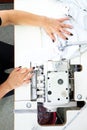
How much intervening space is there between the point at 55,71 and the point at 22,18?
286 mm

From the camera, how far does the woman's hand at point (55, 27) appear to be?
1.19 metres

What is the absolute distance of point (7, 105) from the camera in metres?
1.87

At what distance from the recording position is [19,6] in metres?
1.23

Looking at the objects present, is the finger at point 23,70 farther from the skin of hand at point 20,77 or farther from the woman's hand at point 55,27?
the woman's hand at point 55,27

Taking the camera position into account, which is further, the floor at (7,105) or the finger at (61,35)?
the floor at (7,105)

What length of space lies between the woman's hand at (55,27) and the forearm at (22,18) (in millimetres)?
27

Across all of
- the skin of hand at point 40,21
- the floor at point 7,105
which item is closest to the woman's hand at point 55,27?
the skin of hand at point 40,21

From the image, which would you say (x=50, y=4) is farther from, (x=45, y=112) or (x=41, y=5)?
(x=45, y=112)

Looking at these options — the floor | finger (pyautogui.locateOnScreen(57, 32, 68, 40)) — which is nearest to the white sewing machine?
finger (pyautogui.locateOnScreen(57, 32, 68, 40))

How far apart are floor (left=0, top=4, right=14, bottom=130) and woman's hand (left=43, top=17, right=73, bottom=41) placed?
2.28ft

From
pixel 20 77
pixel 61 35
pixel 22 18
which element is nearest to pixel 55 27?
pixel 61 35

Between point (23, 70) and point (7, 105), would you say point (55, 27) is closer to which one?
point (23, 70)

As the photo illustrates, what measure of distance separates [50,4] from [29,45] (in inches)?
8.6

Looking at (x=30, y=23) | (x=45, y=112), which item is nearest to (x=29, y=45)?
(x=30, y=23)
